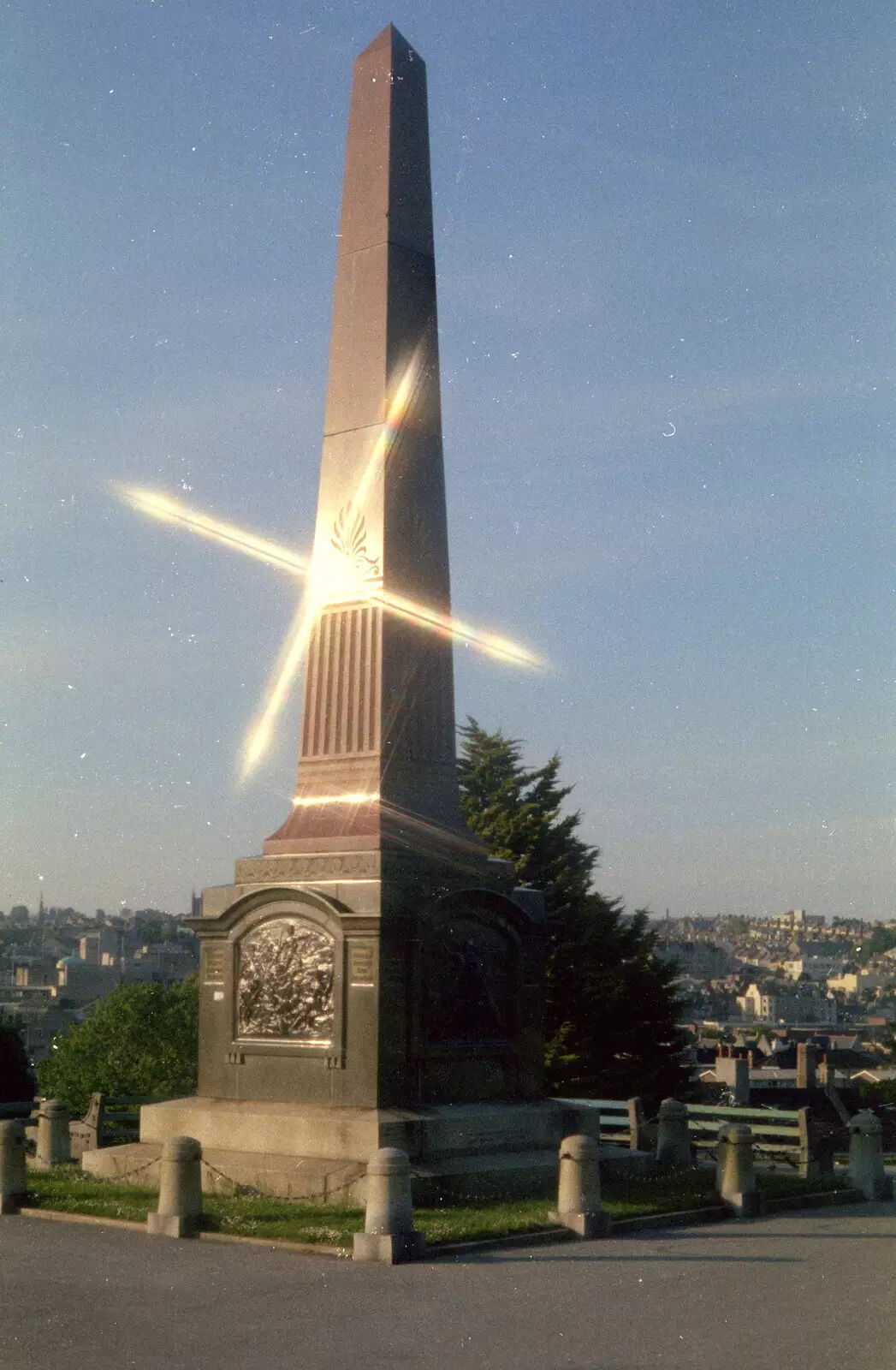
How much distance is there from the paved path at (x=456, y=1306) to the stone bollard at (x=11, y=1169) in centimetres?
132

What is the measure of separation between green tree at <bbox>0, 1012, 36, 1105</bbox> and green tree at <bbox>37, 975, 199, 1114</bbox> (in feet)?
18.1

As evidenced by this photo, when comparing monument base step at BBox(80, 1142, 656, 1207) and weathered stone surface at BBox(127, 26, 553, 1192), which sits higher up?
weathered stone surface at BBox(127, 26, 553, 1192)

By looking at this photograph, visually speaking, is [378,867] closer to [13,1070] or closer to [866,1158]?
[866,1158]

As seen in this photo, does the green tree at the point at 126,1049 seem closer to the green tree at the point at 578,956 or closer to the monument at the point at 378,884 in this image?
the green tree at the point at 578,956

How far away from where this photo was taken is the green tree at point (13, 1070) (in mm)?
54906

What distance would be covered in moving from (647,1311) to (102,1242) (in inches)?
192

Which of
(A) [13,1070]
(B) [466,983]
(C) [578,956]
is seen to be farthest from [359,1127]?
(A) [13,1070]

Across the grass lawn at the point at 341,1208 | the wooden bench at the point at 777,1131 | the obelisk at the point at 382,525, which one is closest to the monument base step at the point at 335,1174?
the grass lawn at the point at 341,1208

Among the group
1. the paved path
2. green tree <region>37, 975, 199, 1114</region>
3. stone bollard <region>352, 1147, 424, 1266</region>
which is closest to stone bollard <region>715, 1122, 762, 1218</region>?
the paved path

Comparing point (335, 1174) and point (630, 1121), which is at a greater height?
point (630, 1121)

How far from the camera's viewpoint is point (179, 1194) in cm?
1474

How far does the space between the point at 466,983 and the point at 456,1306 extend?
6511mm

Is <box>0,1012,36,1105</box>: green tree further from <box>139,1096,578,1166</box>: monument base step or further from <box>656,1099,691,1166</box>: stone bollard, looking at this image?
<box>139,1096,578,1166</box>: monument base step

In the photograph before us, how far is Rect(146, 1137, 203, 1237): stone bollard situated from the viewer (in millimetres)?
14664
